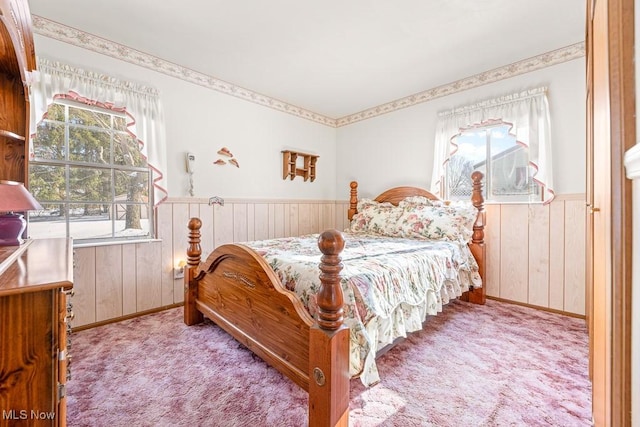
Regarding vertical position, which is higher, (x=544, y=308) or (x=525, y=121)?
(x=525, y=121)

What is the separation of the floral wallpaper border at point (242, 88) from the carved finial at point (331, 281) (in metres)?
2.63

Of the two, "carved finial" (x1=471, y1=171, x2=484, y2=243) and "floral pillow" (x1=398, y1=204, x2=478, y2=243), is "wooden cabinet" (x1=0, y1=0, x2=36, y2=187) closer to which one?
"floral pillow" (x1=398, y1=204, x2=478, y2=243)

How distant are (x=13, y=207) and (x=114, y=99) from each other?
1.55 metres

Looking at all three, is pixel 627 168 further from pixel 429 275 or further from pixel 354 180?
pixel 354 180

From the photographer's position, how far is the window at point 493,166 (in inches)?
113

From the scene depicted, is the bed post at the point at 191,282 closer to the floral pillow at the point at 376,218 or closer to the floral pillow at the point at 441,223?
the floral pillow at the point at 376,218

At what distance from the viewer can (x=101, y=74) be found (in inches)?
96.2

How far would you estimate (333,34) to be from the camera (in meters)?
2.35

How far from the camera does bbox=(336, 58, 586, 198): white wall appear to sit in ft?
8.37

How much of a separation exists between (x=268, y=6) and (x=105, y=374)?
8.56ft

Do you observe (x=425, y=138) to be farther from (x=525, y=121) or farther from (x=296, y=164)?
(x=296, y=164)

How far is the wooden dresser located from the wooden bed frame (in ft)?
2.88

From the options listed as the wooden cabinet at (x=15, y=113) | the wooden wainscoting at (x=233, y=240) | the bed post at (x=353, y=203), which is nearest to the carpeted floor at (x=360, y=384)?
the wooden wainscoting at (x=233, y=240)

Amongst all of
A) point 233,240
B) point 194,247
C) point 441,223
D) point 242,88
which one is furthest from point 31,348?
point 242,88
